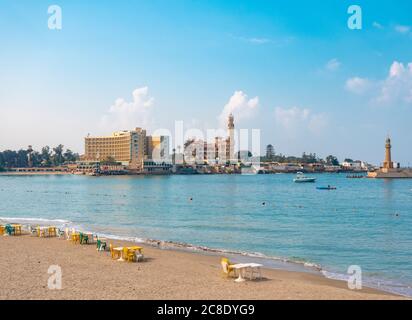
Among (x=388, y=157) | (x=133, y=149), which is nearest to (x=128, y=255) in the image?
(x=388, y=157)

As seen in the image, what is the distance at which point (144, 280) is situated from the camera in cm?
1538

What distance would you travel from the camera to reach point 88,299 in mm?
12555

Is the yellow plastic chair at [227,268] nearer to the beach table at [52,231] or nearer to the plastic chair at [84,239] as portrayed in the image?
the plastic chair at [84,239]

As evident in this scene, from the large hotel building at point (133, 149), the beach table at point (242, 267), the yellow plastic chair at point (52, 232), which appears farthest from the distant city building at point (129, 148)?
the beach table at point (242, 267)

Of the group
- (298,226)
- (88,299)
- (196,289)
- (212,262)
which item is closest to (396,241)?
(298,226)

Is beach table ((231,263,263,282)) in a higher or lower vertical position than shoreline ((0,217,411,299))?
higher

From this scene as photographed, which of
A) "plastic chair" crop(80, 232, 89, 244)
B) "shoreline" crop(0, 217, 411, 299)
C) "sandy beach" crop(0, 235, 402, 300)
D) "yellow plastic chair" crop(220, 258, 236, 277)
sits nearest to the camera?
"sandy beach" crop(0, 235, 402, 300)

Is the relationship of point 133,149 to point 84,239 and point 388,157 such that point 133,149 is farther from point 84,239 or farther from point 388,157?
point 84,239

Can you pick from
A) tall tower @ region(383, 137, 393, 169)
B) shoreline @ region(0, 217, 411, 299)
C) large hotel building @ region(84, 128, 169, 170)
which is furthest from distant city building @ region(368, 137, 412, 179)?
shoreline @ region(0, 217, 411, 299)

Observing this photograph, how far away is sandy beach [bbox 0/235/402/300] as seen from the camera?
13.4 m

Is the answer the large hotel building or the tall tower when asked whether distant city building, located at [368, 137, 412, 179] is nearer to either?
the tall tower
